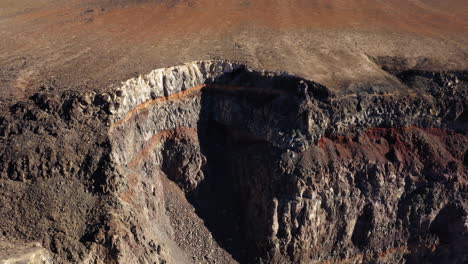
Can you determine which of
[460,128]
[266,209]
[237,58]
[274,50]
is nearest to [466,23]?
[460,128]

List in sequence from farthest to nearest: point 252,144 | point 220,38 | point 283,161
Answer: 1. point 220,38
2. point 252,144
3. point 283,161

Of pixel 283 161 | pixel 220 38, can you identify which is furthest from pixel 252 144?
pixel 220 38

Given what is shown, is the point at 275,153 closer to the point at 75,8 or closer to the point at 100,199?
the point at 100,199

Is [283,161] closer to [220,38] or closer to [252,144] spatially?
[252,144]

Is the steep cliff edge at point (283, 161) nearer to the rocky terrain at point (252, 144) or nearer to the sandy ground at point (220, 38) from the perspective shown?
the rocky terrain at point (252, 144)

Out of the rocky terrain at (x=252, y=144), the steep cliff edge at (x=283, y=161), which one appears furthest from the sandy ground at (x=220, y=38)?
the steep cliff edge at (x=283, y=161)

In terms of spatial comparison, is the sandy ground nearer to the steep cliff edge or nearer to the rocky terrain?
the rocky terrain
